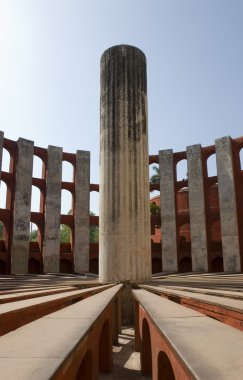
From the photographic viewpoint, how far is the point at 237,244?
22.0m

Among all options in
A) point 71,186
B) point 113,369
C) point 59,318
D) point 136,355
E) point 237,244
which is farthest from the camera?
point 71,186

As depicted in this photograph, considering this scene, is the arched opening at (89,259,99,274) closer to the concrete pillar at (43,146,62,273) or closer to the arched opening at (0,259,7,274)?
the concrete pillar at (43,146,62,273)

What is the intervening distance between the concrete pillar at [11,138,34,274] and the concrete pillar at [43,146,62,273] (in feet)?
4.75

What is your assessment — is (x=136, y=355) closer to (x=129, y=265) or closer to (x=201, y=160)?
(x=129, y=265)

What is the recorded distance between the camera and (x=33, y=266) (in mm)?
24672

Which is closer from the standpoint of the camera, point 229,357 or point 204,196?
point 229,357

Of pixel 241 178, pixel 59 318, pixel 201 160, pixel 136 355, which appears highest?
pixel 201 160

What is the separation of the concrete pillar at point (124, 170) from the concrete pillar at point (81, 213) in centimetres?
1271

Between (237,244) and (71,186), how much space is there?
12896mm

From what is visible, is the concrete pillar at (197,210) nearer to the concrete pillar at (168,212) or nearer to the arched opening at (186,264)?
the concrete pillar at (168,212)

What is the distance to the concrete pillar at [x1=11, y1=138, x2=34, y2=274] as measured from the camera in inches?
878

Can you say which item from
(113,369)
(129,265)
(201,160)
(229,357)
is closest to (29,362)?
(229,357)

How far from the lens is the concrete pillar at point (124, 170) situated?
1168 centimetres

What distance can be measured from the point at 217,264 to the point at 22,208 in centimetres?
1492
